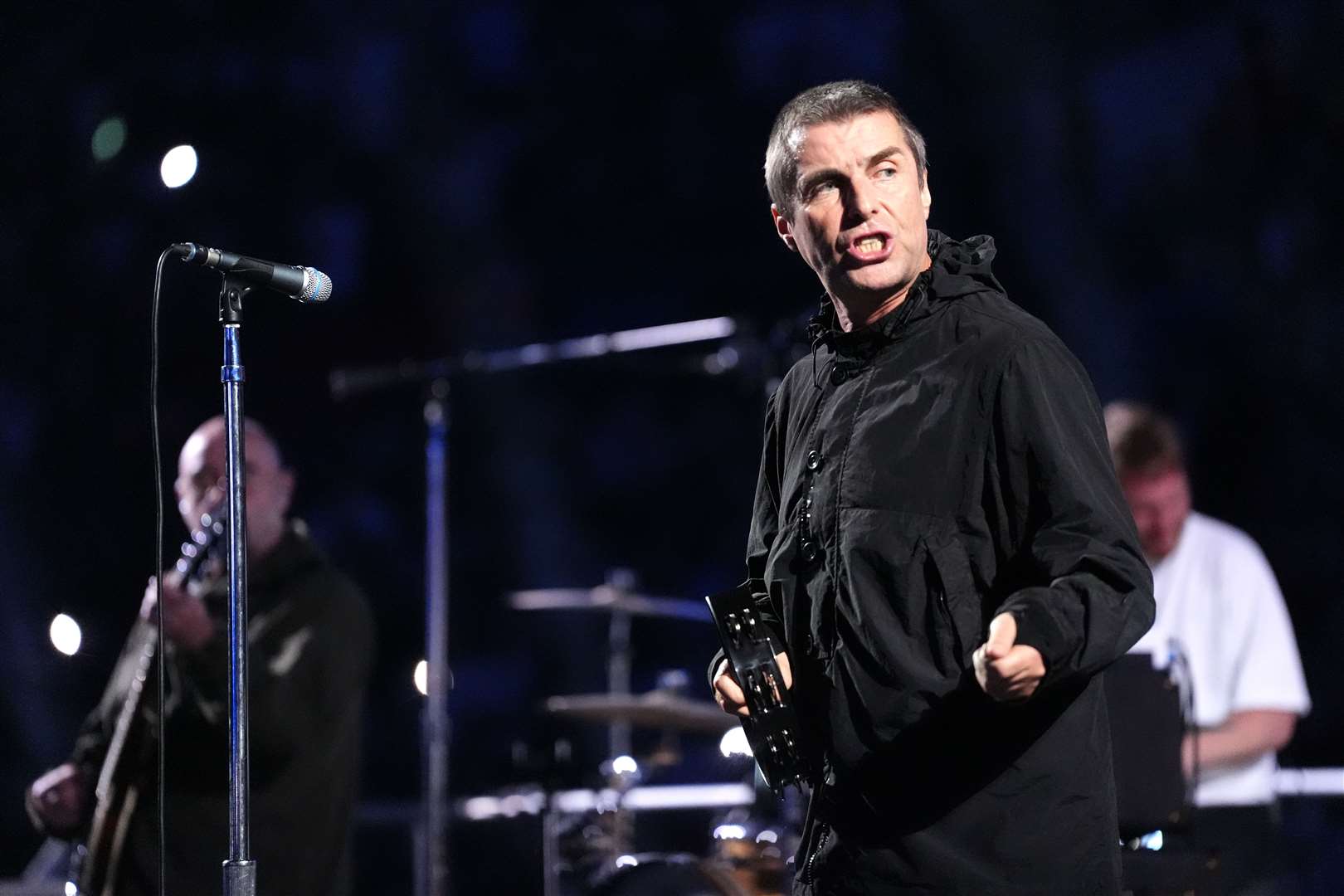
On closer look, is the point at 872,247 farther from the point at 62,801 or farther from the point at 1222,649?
the point at 62,801

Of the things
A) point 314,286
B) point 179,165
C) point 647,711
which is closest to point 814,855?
point 314,286

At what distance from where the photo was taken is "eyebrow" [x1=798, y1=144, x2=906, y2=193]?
1990mm

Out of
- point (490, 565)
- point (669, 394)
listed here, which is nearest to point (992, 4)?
point (669, 394)

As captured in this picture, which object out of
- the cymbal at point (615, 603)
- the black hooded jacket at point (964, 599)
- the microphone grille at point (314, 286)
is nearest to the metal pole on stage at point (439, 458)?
the cymbal at point (615, 603)

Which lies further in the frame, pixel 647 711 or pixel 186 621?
pixel 647 711

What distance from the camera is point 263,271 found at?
2.39 metres

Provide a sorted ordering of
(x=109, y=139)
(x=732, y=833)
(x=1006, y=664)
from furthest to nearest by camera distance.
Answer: (x=109, y=139), (x=732, y=833), (x=1006, y=664)

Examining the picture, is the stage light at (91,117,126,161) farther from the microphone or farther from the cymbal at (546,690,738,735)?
the microphone

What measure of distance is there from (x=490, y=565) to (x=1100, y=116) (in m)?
3.02

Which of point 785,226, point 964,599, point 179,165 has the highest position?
point 179,165

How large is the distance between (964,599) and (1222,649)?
85.1 inches

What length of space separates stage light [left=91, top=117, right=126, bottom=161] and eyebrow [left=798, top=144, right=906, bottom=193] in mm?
4311

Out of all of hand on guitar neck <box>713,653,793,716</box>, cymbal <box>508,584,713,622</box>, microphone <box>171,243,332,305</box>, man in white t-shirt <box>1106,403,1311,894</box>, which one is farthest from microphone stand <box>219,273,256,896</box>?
cymbal <box>508,584,713,622</box>

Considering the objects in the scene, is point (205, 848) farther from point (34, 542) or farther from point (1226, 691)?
point (1226, 691)
